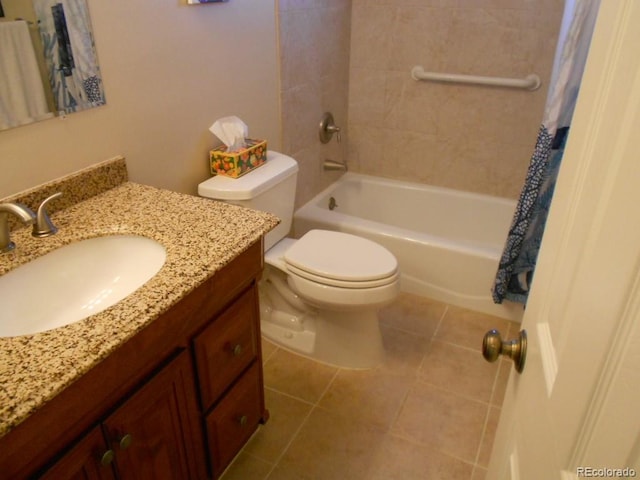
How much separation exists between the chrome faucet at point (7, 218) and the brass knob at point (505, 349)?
0.94m

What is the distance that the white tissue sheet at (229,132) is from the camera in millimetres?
1800

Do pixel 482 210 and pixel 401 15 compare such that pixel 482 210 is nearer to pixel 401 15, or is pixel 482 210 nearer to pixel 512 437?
pixel 401 15

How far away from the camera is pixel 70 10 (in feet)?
4.13

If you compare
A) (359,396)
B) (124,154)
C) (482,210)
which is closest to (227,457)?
(359,396)

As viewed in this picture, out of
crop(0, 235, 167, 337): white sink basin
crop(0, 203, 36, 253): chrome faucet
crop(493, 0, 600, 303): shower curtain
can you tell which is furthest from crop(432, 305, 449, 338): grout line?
crop(0, 203, 36, 253): chrome faucet

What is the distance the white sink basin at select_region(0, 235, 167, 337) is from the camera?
110cm

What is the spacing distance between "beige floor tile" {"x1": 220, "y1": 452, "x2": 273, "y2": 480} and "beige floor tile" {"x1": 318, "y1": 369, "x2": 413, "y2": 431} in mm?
330

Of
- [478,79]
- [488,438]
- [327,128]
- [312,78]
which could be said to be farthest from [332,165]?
[488,438]

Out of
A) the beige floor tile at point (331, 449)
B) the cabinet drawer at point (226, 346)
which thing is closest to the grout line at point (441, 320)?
the beige floor tile at point (331, 449)

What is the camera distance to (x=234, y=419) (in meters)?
1.51

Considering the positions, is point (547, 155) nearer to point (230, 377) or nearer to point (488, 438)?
point (488, 438)

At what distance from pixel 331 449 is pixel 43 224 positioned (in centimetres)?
117

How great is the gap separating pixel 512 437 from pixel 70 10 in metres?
1.37

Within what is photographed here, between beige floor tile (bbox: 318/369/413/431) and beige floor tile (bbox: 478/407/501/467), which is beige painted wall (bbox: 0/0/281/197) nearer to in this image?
beige floor tile (bbox: 318/369/413/431)
